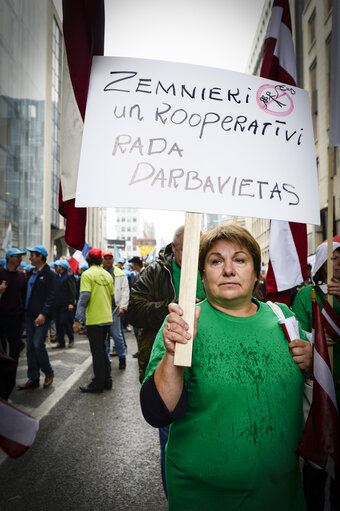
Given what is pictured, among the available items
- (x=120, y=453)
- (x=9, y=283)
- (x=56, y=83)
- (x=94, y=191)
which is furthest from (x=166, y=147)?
(x=56, y=83)

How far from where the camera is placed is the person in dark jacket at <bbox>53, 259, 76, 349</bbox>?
30.0ft

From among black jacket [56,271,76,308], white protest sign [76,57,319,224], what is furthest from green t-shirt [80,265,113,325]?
white protest sign [76,57,319,224]

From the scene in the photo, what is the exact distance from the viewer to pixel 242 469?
137cm

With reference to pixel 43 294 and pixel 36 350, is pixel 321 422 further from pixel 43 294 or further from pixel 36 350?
pixel 43 294

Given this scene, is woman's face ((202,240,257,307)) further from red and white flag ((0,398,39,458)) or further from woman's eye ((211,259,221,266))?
red and white flag ((0,398,39,458))

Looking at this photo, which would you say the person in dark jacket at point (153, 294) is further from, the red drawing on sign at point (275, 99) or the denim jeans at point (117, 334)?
the denim jeans at point (117, 334)

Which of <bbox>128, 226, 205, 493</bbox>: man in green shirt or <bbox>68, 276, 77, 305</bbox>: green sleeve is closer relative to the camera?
<bbox>128, 226, 205, 493</bbox>: man in green shirt

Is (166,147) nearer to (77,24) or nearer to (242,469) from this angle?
(77,24)

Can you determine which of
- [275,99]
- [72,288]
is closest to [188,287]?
[275,99]

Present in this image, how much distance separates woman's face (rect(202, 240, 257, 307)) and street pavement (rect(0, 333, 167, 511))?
2.01m

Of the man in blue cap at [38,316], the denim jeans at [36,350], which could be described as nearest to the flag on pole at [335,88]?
the man in blue cap at [38,316]

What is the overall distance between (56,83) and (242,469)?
34382 millimetres

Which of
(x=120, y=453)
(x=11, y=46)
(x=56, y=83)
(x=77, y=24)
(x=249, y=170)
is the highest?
(x=56, y=83)

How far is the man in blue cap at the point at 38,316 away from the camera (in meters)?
5.39
